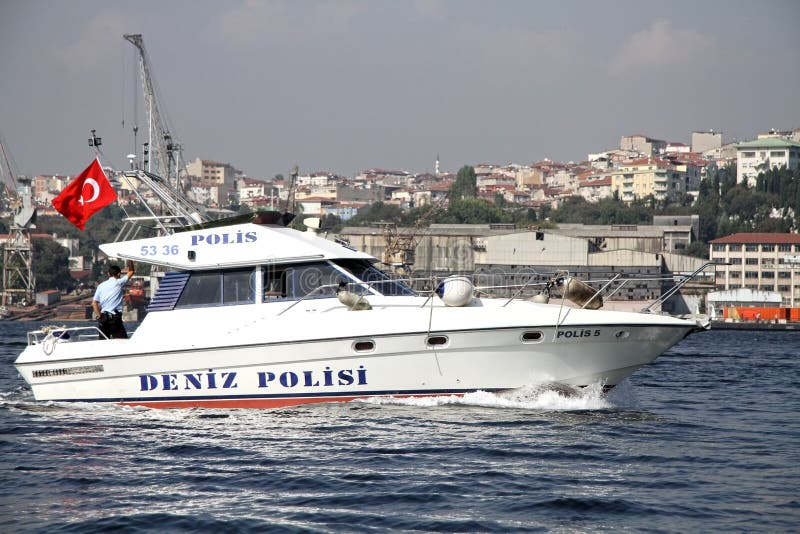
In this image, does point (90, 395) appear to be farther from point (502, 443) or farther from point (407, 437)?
point (502, 443)

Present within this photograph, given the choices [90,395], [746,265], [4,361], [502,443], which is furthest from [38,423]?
[746,265]

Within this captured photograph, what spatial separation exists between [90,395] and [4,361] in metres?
13.2

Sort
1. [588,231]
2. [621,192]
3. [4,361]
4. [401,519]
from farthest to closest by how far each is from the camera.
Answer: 1. [621,192]
2. [588,231]
3. [4,361]
4. [401,519]

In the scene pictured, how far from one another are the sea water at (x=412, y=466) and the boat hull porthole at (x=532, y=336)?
0.84 metres

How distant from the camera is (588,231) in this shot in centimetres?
9600

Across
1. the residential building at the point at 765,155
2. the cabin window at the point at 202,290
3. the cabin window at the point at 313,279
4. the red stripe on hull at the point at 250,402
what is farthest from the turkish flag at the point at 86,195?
the residential building at the point at 765,155

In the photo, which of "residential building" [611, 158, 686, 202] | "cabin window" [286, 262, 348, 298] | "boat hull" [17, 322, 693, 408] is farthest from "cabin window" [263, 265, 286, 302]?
"residential building" [611, 158, 686, 202]

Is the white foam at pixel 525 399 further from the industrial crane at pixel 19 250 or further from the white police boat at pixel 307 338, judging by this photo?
the industrial crane at pixel 19 250

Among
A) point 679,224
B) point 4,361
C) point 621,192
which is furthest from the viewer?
point 621,192

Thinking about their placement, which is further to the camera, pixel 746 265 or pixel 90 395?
pixel 746 265

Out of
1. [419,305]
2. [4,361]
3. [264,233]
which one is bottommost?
[4,361]

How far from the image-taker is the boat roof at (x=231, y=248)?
16.1 m

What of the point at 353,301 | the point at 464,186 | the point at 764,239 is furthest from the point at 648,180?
the point at 353,301

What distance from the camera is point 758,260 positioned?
9775cm
